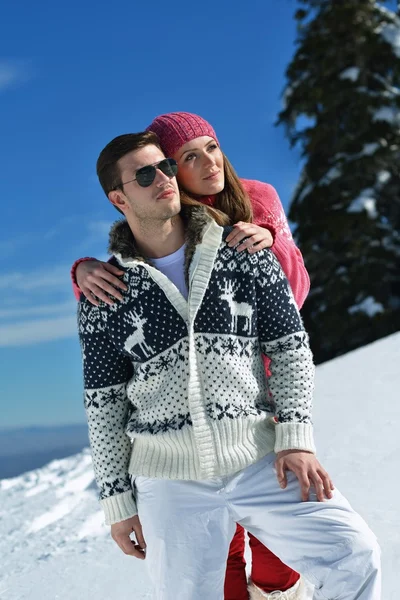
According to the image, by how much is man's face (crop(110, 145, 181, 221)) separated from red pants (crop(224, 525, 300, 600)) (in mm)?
976

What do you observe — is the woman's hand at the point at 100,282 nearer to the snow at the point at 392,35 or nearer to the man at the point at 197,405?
the man at the point at 197,405

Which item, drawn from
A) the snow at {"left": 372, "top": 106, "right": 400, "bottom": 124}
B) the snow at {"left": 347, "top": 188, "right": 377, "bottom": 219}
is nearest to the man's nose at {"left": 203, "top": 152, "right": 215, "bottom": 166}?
the snow at {"left": 347, "top": 188, "right": 377, "bottom": 219}

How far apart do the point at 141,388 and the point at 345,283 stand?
8.43 meters

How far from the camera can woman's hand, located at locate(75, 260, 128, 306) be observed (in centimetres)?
167

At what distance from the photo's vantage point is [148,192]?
5.45 ft

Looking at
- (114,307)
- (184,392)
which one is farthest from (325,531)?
(114,307)

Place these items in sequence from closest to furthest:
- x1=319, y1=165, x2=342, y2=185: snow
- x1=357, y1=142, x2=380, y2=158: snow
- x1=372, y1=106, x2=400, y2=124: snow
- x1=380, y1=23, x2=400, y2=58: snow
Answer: x1=357, y1=142, x2=380, y2=158: snow, x1=372, y1=106, x2=400, y2=124: snow, x1=319, y1=165, x2=342, y2=185: snow, x1=380, y1=23, x2=400, y2=58: snow

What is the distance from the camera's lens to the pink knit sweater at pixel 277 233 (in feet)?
6.16

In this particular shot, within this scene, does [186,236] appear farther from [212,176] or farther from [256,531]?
[256,531]

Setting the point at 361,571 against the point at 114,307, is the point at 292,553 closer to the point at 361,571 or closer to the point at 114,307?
the point at 361,571

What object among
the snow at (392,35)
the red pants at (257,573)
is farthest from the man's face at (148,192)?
the snow at (392,35)

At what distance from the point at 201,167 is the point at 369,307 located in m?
7.79

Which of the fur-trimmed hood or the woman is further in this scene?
the woman

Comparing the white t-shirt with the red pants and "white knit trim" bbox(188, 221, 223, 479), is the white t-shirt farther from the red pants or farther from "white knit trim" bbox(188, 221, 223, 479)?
the red pants
